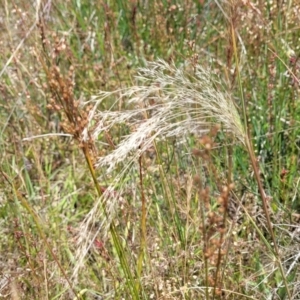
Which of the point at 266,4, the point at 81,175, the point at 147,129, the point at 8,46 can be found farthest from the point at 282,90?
the point at 8,46

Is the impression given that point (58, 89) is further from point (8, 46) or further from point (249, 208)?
point (8, 46)

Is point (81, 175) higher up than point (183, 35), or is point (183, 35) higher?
point (183, 35)

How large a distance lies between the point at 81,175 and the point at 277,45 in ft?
2.73

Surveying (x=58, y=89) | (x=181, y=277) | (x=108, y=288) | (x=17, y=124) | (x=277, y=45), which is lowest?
(x=108, y=288)

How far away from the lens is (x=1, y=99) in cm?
259

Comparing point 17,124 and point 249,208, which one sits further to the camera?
point 17,124

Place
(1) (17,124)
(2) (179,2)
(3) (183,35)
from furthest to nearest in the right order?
(2) (179,2)
(3) (183,35)
(1) (17,124)

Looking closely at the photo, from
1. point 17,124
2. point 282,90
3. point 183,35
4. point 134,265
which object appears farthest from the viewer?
point 183,35

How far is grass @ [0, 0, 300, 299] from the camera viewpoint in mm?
1139

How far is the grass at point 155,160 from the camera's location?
3.74ft

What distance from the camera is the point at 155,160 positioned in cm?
206

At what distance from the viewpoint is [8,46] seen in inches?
111

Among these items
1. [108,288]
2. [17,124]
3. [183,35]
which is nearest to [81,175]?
[17,124]

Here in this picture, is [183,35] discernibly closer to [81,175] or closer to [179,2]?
[179,2]
